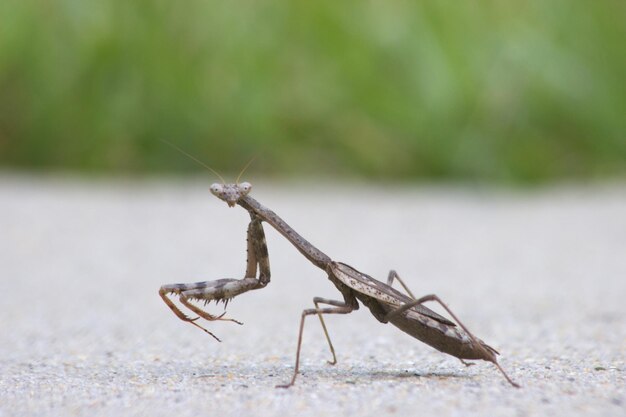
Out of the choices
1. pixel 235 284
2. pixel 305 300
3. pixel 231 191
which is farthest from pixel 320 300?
pixel 305 300

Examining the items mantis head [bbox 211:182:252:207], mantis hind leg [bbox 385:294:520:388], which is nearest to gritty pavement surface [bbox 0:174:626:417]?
mantis hind leg [bbox 385:294:520:388]

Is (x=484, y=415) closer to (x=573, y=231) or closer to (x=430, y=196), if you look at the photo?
(x=573, y=231)

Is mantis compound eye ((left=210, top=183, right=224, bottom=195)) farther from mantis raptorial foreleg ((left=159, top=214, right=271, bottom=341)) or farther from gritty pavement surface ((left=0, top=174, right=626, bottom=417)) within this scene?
gritty pavement surface ((left=0, top=174, right=626, bottom=417))

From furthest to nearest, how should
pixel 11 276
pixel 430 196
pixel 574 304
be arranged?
1. pixel 430 196
2. pixel 11 276
3. pixel 574 304

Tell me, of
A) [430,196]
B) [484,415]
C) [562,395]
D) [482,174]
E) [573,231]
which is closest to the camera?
[484,415]

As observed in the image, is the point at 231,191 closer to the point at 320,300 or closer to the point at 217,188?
the point at 217,188

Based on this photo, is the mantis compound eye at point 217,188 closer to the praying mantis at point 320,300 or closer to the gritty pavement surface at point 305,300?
the praying mantis at point 320,300

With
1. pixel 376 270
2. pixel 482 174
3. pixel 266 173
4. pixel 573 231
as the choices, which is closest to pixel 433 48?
pixel 482 174
